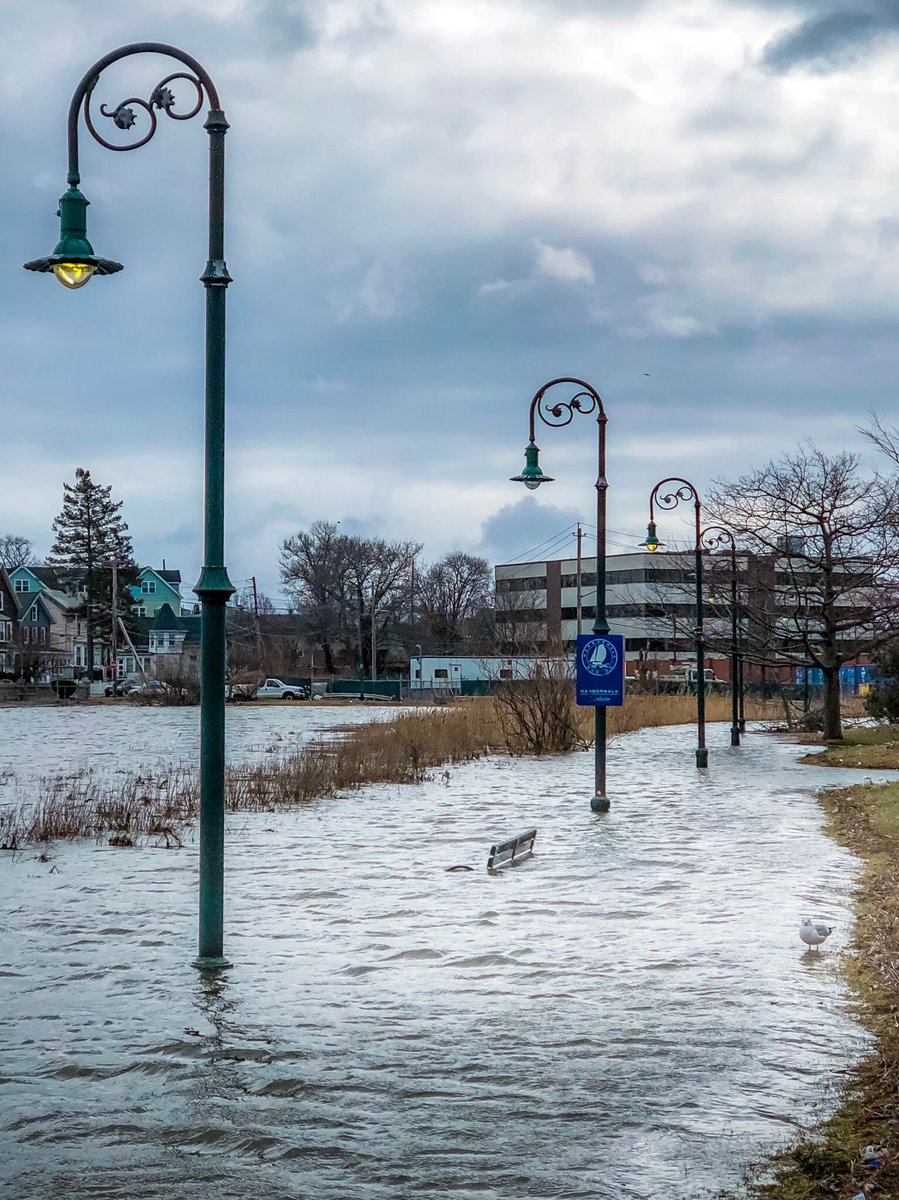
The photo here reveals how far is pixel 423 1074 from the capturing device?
6527mm

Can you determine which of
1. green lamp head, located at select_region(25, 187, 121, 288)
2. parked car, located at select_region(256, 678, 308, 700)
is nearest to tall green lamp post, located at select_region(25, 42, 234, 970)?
green lamp head, located at select_region(25, 187, 121, 288)

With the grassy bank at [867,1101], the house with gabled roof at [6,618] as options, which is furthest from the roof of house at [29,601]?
the grassy bank at [867,1101]

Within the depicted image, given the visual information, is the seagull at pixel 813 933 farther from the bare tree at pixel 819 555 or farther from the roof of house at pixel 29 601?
the roof of house at pixel 29 601

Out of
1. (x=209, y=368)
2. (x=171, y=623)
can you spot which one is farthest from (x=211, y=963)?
(x=171, y=623)

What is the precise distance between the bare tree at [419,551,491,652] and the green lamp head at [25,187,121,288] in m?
102

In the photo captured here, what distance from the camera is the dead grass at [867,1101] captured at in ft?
16.5

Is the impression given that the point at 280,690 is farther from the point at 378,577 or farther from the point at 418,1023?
the point at 418,1023

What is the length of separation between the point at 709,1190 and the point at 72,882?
29.0ft

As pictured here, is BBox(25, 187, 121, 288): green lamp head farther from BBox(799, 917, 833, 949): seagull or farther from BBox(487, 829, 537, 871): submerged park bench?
BBox(487, 829, 537, 871): submerged park bench

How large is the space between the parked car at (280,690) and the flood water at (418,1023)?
6597 centimetres

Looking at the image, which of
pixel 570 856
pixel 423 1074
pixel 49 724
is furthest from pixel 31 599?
pixel 423 1074

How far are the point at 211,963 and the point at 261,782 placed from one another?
12873mm

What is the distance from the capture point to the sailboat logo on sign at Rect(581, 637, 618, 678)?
19359 mm

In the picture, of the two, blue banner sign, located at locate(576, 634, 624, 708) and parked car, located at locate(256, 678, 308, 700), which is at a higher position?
blue banner sign, located at locate(576, 634, 624, 708)
